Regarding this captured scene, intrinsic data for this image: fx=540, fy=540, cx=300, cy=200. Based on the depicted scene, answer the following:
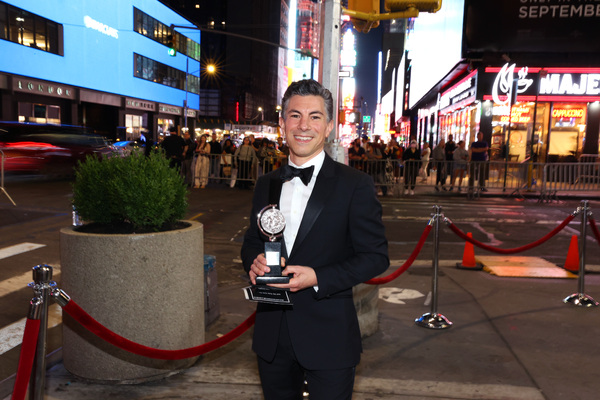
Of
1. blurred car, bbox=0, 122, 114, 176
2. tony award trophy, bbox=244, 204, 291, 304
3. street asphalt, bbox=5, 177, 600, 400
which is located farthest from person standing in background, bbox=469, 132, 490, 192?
tony award trophy, bbox=244, 204, 291, 304

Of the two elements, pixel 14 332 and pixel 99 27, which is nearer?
pixel 14 332

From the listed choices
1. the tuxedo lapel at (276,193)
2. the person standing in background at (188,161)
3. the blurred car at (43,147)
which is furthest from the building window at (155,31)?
the tuxedo lapel at (276,193)

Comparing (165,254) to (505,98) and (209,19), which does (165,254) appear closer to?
(505,98)

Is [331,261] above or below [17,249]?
above

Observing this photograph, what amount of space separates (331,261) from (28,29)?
1376 inches

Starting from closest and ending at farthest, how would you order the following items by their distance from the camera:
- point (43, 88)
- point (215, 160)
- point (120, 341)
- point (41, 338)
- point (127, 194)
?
point (41, 338)
point (120, 341)
point (127, 194)
point (215, 160)
point (43, 88)

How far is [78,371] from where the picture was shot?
13.9ft

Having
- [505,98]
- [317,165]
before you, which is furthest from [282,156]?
[317,165]

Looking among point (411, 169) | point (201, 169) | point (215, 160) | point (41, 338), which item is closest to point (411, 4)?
point (41, 338)

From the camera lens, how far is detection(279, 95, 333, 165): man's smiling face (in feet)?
8.00

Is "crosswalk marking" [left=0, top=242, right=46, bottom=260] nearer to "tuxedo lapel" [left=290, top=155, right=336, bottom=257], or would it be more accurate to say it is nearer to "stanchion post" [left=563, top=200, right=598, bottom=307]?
"tuxedo lapel" [left=290, top=155, right=336, bottom=257]

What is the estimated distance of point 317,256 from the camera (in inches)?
93.3

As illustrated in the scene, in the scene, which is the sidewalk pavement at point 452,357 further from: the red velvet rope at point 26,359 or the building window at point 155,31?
the building window at point 155,31

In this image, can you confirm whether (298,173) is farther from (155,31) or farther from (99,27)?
(155,31)
